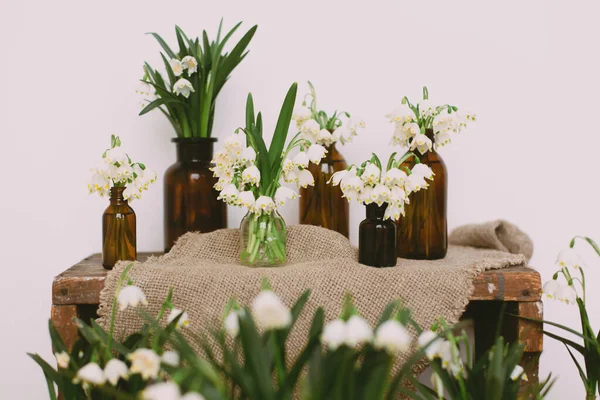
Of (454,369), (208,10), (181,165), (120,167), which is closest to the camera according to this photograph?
(454,369)

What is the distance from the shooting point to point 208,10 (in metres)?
1.55

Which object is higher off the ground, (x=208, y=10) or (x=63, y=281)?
(x=208, y=10)

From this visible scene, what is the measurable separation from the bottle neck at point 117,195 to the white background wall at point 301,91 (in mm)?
301

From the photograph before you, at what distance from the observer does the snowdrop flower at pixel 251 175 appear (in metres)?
1.20

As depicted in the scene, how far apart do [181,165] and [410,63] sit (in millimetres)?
603

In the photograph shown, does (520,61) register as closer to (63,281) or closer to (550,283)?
(550,283)

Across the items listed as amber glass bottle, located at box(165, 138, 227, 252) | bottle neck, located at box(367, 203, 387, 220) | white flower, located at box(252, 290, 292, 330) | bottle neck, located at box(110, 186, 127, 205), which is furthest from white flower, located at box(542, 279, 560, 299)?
bottle neck, located at box(110, 186, 127, 205)

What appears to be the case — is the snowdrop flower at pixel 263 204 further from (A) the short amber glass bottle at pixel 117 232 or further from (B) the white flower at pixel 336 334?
(B) the white flower at pixel 336 334

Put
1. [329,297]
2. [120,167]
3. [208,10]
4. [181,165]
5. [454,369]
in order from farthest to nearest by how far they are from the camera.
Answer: [208,10], [181,165], [120,167], [329,297], [454,369]

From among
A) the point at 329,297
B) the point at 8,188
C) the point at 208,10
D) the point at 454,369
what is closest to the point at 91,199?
the point at 8,188

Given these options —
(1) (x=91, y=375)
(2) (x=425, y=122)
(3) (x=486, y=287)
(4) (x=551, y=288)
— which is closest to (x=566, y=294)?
(4) (x=551, y=288)

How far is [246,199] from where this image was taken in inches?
46.6

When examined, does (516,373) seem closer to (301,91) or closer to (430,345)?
(430,345)

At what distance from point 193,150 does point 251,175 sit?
0.28m
